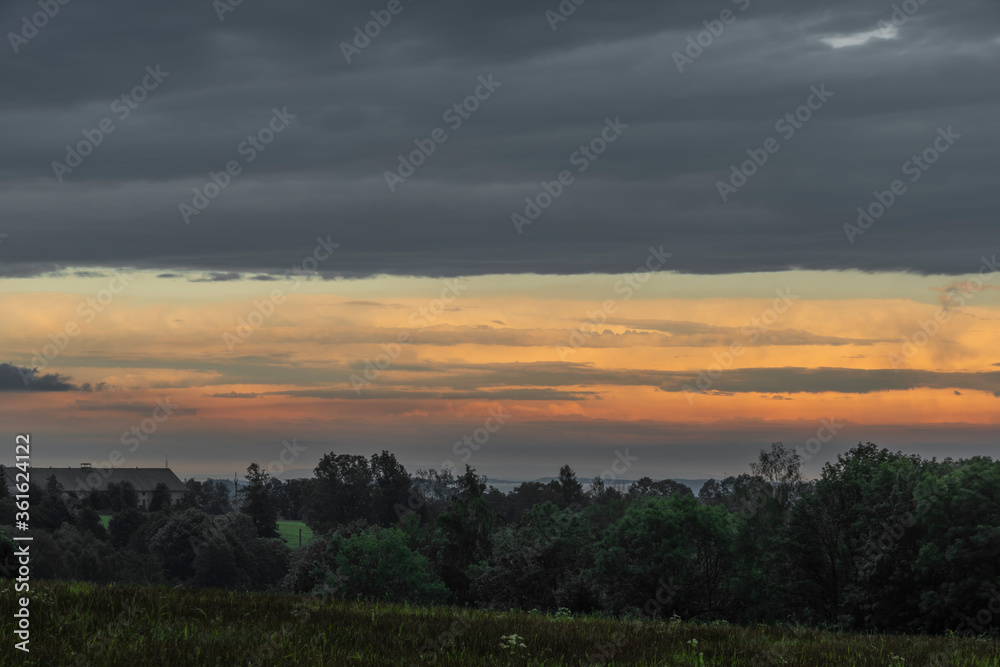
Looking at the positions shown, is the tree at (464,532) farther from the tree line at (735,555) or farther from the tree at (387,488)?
the tree at (387,488)

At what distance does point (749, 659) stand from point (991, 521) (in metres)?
46.7

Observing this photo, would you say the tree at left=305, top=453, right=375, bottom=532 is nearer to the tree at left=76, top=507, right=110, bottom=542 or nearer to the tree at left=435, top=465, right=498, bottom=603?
the tree at left=76, top=507, right=110, bottom=542

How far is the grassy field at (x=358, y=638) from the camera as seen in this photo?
11.7 m

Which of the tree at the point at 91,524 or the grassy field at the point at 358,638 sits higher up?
the grassy field at the point at 358,638

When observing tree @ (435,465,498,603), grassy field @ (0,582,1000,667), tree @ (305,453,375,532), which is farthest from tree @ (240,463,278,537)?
grassy field @ (0,582,1000,667)

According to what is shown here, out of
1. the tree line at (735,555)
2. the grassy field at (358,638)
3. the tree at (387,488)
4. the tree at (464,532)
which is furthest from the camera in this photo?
the tree at (387,488)

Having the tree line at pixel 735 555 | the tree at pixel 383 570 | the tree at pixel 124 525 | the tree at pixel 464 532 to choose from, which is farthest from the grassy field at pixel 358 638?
the tree at pixel 124 525

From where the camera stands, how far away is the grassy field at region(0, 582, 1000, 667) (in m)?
11.7

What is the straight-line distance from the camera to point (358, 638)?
1361 centimetres

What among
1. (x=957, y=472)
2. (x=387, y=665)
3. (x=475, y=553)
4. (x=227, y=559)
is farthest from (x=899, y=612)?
(x=227, y=559)

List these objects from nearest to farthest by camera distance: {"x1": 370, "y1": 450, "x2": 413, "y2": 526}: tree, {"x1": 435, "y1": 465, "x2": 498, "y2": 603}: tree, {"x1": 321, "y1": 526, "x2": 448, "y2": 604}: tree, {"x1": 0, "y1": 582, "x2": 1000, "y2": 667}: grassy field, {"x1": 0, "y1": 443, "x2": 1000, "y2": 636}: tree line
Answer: {"x1": 0, "y1": 582, "x2": 1000, "y2": 667}: grassy field < {"x1": 0, "y1": 443, "x2": 1000, "y2": 636}: tree line < {"x1": 321, "y1": 526, "x2": 448, "y2": 604}: tree < {"x1": 435, "y1": 465, "x2": 498, "y2": 603}: tree < {"x1": 370, "y1": 450, "x2": 413, "y2": 526}: tree

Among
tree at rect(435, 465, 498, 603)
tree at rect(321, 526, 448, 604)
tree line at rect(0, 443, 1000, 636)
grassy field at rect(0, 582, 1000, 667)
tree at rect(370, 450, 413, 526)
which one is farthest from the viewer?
tree at rect(370, 450, 413, 526)

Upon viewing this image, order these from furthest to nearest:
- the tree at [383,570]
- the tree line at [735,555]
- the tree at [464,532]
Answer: the tree at [464,532], the tree at [383,570], the tree line at [735,555]

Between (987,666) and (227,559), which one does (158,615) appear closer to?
(987,666)
